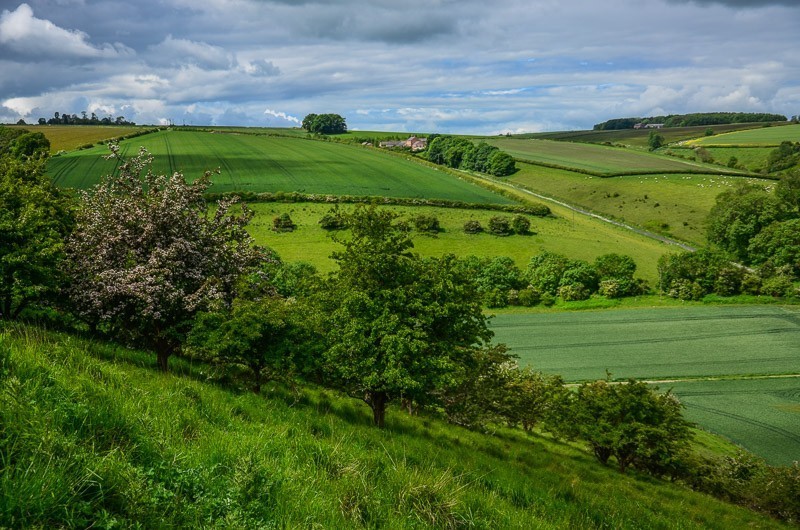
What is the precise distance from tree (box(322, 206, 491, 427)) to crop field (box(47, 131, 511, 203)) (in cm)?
8393

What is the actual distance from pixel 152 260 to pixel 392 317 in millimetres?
9579

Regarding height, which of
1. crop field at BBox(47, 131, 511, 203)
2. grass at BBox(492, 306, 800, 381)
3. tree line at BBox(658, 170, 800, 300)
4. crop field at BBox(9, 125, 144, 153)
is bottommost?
grass at BBox(492, 306, 800, 381)

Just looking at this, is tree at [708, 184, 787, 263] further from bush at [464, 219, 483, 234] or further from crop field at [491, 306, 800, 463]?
bush at [464, 219, 483, 234]

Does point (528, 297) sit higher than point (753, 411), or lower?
higher

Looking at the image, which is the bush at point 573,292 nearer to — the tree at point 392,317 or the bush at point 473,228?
the bush at point 473,228

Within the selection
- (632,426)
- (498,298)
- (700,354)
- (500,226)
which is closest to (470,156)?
(500,226)

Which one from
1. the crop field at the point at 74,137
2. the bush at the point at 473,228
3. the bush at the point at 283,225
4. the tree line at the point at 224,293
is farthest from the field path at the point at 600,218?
the crop field at the point at 74,137

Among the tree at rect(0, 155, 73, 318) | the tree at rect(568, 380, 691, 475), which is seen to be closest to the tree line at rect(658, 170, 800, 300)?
the tree at rect(568, 380, 691, 475)

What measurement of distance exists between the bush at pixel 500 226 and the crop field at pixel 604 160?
212ft

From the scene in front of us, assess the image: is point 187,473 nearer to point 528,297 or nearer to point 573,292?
point 528,297

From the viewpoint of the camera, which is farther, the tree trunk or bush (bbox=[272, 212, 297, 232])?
bush (bbox=[272, 212, 297, 232])

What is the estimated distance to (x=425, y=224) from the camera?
8800 cm

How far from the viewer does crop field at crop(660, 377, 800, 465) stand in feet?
118

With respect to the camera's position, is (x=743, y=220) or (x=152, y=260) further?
(x=743, y=220)
